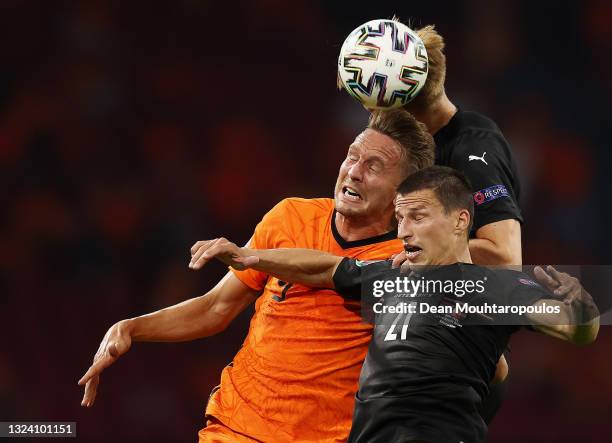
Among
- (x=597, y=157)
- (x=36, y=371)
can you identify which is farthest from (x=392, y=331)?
(x=597, y=157)

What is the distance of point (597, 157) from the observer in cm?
770

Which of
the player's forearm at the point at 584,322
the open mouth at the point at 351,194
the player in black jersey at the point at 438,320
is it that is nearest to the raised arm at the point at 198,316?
the player in black jersey at the point at 438,320

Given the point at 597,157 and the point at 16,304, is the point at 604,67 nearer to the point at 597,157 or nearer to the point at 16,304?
the point at 597,157

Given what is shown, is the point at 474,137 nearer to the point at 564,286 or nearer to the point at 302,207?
the point at 302,207

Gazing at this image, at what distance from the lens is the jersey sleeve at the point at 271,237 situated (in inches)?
158

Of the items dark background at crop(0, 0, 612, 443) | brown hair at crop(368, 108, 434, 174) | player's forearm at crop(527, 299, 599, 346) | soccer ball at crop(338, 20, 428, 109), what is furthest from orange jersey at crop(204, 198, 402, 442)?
dark background at crop(0, 0, 612, 443)

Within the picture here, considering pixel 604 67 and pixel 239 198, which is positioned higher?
pixel 604 67

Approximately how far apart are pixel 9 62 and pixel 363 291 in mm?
5316

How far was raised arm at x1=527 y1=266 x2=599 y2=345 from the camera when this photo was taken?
3.26m

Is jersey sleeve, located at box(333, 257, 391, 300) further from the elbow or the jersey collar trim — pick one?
the elbow

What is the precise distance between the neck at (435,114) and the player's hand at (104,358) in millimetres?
1659

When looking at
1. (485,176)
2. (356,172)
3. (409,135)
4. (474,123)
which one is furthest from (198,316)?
(474,123)

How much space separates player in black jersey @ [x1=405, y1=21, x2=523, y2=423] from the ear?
1.76 feet

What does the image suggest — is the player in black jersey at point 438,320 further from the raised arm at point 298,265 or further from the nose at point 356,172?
the nose at point 356,172
